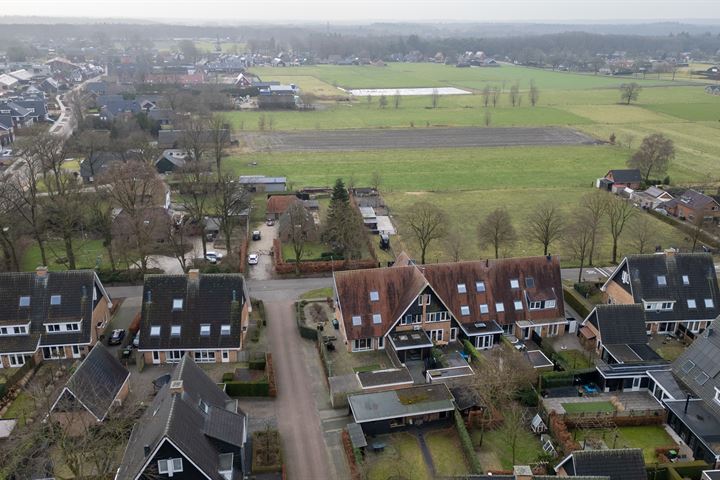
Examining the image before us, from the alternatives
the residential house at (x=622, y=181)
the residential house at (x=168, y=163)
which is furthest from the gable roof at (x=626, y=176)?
the residential house at (x=168, y=163)

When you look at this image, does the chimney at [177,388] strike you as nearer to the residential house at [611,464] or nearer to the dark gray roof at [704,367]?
the residential house at [611,464]

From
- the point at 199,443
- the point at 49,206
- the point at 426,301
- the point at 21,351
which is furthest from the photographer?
the point at 49,206

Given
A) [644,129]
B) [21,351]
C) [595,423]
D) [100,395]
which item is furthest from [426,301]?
[644,129]

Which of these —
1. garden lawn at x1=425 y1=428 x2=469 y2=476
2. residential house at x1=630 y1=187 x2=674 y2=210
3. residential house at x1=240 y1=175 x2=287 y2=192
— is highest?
residential house at x1=630 y1=187 x2=674 y2=210

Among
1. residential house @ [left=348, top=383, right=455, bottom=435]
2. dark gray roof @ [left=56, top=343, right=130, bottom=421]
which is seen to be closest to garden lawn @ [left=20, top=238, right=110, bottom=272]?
dark gray roof @ [left=56, top=343, right=130, bottom=421]

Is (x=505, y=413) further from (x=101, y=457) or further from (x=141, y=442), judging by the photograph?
(x=101, y=457)

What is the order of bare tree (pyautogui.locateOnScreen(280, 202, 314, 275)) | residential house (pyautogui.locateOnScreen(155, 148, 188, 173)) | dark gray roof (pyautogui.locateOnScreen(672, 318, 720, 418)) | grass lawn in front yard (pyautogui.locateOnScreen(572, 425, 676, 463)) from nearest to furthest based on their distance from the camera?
1. grass lawn in front yard (pyautogui.locateOnScreen(572, 425, 676, 463))
2. dark gray roof (pyautogui.locateOnScreen(672, 318, 720, 418))
3. bare tree (pyautogui.locateOnScreen(280, 202, 314, 275))
4. residential house (pyautogui.locateOnScreen(155, 148, 188, 173))

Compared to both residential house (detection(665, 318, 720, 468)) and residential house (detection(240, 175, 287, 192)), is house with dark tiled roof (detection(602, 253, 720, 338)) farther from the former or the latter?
residential house (detection(240, 175, 287, 192))
